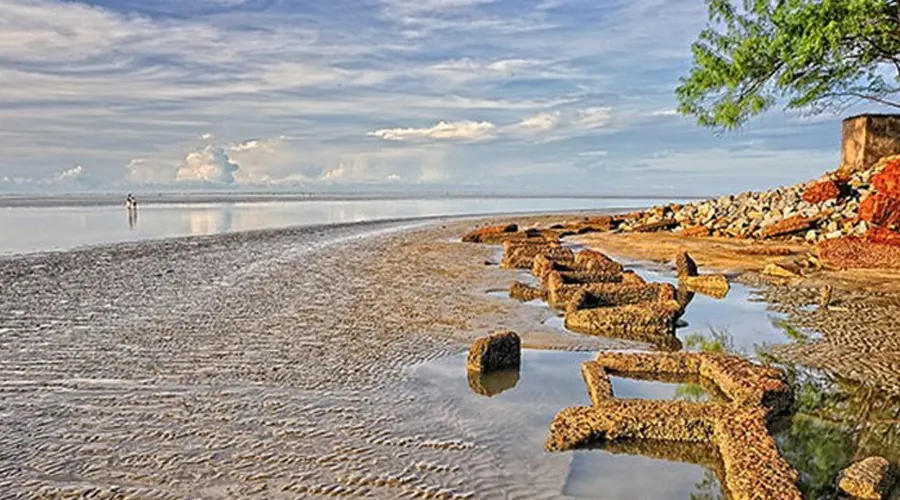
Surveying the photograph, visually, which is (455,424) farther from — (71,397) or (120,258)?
(120,258)

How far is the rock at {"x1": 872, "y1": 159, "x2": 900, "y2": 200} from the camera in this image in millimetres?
15406

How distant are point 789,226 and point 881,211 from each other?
2592 mm

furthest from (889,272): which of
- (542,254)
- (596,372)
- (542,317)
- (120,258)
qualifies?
(120,258)

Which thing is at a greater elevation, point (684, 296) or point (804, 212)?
point (804, 212)

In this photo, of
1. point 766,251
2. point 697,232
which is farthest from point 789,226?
point 766,251

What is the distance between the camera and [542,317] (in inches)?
340

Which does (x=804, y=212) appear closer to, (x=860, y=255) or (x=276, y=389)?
(x=860, y=255)

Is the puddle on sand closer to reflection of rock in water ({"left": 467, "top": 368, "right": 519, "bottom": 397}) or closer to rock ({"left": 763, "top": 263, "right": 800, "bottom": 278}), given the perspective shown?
reflection of rock in water ({"left": 467, "top": 368, "right": 519, "bottom": 397})

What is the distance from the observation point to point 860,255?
43.2 feet

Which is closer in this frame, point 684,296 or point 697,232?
point 684,296

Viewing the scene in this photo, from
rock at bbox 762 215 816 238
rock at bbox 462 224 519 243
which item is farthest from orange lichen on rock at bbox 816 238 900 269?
rock at bbox 462 224 519 243

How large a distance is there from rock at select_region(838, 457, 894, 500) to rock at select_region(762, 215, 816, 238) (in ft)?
50.3

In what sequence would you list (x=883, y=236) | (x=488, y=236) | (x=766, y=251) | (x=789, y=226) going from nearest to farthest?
1. (x=883, y=236)
2. (x=766, y=251)
3. (x=789, y=226)
4. (x=488, y=236)

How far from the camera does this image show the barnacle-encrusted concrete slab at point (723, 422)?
3729 mm
